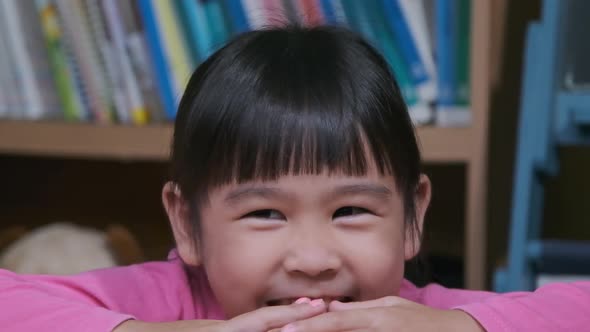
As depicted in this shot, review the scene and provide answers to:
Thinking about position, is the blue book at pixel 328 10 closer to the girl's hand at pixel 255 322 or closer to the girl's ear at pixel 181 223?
the girl's ear at pixel 181 223

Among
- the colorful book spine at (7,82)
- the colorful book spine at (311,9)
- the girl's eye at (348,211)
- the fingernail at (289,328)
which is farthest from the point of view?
the colorful book spine at (7,82)

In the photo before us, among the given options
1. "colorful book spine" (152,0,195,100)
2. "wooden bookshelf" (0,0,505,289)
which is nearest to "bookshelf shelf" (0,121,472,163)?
"wooden bookshelf" (0,0,505,289)

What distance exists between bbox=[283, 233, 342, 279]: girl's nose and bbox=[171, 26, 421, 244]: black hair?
0.22 ft

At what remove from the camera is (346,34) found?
98cm

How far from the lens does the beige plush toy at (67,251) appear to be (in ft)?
5.19

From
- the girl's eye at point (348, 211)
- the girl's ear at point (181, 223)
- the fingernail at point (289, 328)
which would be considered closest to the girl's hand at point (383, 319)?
the fingernail at point (289, 328)

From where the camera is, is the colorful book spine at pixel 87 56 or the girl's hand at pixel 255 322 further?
the colorful book spine at pixel 87 56

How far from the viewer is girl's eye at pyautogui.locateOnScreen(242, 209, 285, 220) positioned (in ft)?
2.83

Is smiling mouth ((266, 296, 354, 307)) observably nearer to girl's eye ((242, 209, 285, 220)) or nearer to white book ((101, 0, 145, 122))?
girl's eye ((242, 209, 285, 220))

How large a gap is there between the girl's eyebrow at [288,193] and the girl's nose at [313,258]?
5cm

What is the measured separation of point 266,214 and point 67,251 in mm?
844

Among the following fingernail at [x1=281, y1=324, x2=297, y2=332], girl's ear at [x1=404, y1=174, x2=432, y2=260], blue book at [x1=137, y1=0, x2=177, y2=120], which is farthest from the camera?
blue book at [x1=137, y1=0, x2=177, y2=120]

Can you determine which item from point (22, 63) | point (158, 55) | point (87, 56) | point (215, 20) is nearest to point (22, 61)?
point (22, 63)

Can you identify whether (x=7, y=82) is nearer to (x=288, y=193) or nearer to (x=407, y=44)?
(x=407, y=44)
